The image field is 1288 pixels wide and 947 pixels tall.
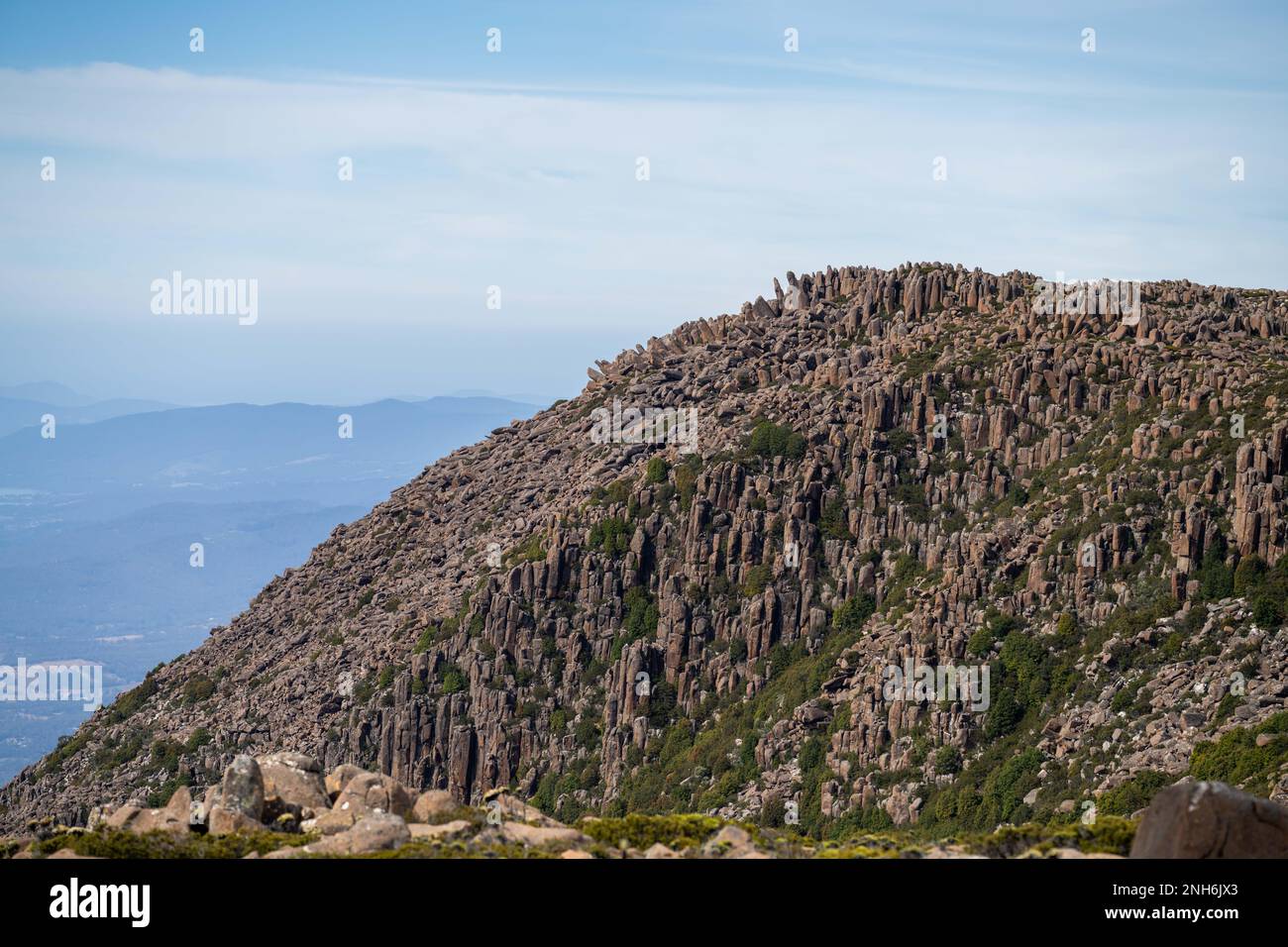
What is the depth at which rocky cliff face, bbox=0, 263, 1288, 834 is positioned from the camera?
118 metres

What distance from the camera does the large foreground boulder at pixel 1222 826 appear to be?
2044 inches

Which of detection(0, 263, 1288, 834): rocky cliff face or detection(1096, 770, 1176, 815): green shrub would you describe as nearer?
detection(1096, 770, 1176, 815): green shrub

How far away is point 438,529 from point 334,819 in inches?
4468

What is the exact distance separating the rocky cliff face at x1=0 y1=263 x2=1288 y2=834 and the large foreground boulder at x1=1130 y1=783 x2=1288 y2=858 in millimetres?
46433

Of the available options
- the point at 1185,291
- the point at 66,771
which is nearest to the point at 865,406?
the point at 1185,291

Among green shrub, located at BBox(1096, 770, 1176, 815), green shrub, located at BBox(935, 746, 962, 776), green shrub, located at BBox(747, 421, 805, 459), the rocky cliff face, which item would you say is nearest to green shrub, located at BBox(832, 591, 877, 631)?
the rocky cliff face

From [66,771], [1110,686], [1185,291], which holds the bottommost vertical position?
[66,771]

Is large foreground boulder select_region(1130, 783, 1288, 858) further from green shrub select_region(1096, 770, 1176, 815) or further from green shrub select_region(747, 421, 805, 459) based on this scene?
green shrub select_region(747, 421, 805, 459)

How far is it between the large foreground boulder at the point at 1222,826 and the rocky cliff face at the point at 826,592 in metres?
46.4

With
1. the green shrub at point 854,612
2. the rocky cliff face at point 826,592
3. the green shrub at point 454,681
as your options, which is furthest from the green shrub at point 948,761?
the green shrub at point 454,681

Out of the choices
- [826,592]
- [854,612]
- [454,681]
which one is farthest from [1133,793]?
[454,681]

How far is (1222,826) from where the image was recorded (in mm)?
52062

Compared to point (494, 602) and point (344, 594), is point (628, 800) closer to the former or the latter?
point (494, 602)

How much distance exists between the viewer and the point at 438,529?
177 m
